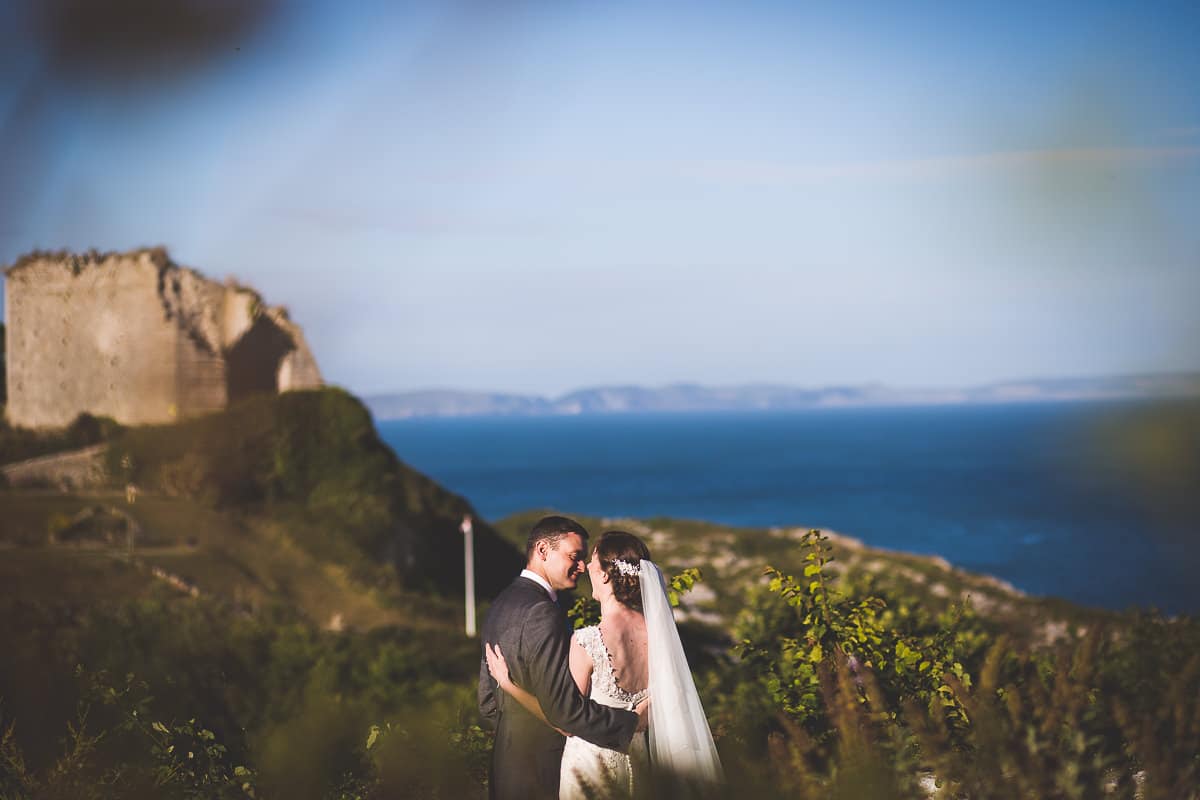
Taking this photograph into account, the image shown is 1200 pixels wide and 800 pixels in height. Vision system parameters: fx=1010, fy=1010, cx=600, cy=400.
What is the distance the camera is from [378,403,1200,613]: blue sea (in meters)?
77.9

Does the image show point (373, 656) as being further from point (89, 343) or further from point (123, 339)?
point (89, 343)

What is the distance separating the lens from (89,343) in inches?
1006

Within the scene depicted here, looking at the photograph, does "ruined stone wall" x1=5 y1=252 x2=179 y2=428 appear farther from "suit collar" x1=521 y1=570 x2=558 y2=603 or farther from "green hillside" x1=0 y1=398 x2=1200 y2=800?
"suit collar" x1=521 y1=570 x2=558 y2=603

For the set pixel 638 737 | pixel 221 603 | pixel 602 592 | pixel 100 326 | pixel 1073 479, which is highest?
pixel 100 326

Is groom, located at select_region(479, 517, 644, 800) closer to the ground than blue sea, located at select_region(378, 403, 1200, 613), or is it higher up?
higher up

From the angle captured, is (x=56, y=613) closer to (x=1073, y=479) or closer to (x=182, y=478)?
(x=182, y=478)

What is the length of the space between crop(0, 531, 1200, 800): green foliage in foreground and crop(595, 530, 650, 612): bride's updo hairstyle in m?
0.78

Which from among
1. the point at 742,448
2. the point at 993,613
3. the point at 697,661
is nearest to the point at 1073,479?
the point at 742,448

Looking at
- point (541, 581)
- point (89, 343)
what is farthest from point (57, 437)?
point (541, 581)

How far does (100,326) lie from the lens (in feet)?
84.2

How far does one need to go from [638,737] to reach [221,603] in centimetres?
1498

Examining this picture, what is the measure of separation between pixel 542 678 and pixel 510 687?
222mm

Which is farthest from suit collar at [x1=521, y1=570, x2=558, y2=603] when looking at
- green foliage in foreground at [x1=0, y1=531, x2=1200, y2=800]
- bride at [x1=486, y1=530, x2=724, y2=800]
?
green foliage in foreground at [x1=0, y1=531, x2=1200, y2=800]

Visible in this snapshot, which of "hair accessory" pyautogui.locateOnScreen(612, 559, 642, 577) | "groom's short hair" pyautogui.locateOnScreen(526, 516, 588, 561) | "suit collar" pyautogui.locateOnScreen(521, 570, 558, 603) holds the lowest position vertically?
"suit collar" pyautogui.locateOnScreen(521, 570, 558, 603)
